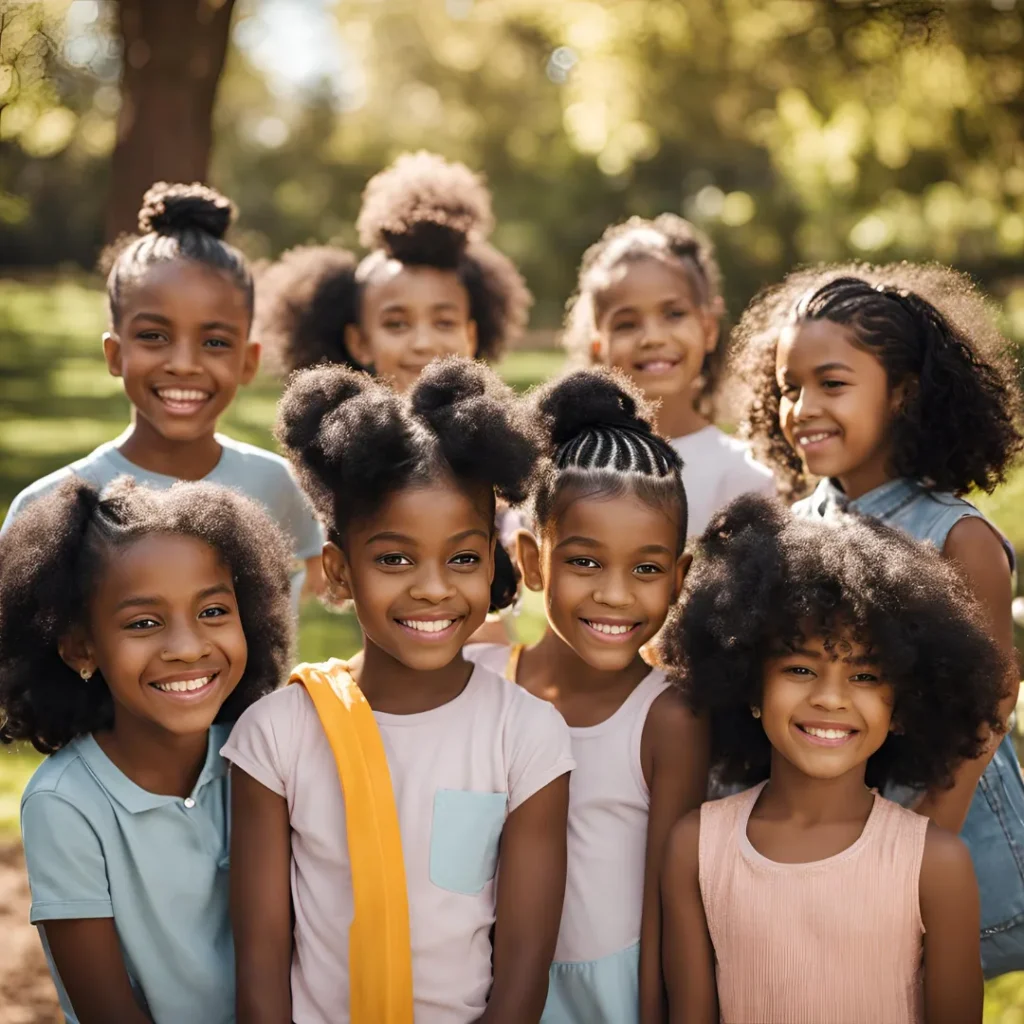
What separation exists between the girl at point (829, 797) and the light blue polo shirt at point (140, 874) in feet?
3.01

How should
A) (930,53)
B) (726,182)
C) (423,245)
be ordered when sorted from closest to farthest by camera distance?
(423,245) → (930,53) → (726,182)

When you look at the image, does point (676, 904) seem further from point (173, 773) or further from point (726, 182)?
point (726, 182)

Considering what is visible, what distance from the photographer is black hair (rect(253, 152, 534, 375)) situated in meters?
4.25

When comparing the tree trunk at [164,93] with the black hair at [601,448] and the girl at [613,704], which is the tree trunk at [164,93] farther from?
the girl at [613,704]

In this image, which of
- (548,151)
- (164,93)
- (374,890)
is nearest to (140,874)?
(374,890)

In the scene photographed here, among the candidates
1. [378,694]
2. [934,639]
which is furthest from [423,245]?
[934,639]

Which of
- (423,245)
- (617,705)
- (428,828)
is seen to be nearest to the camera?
(428,828)

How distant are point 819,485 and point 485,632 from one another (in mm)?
929

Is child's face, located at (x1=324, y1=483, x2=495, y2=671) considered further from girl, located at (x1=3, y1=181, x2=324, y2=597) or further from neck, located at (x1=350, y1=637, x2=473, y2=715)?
girl, located at (x1=3, y1=181, x2=324, y2=597)

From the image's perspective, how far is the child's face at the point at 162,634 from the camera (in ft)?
8.57

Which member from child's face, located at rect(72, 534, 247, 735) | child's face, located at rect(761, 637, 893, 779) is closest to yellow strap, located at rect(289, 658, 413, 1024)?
child's face, located at rect(72, 534, 247, 735)

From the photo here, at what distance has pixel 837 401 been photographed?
3.10 m

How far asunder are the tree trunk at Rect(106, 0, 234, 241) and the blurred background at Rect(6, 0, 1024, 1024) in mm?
14

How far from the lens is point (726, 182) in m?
24.1
